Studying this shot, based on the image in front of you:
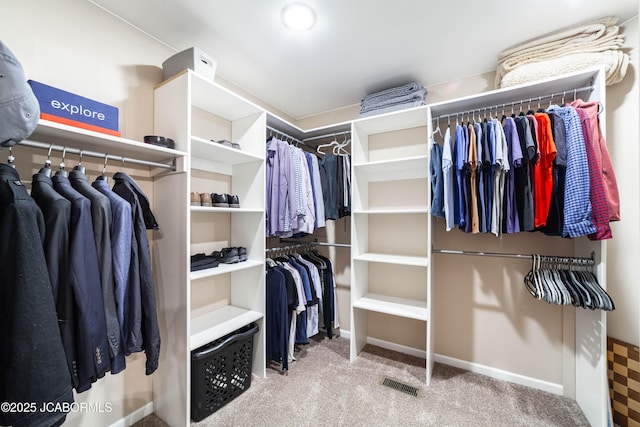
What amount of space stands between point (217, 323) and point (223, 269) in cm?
46

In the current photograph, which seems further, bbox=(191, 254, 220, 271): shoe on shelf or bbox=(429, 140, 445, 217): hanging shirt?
bbox=(429, 140, 445, 217): hanging shirt

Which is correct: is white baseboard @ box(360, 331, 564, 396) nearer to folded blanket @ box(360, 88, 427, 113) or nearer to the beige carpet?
the beige carpet

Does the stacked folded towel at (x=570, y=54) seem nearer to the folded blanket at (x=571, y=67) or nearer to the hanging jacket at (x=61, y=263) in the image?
the folded blanket at (x=571, y=67)

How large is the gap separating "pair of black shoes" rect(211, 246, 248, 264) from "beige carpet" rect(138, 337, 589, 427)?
95 cm

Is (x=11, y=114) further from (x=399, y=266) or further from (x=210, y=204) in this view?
(x=399, y=266)

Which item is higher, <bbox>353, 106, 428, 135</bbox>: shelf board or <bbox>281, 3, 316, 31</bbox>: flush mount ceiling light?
<bbox>281, 3, 316, 31</bbox>: flush mount ceiling light

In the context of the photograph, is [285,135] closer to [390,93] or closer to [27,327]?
[390,93]

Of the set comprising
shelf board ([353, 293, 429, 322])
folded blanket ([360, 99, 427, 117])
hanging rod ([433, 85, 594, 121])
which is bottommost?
shelf board ([353, 293, 429, 322])

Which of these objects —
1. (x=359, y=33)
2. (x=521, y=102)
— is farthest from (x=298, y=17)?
(x=521, y=102)

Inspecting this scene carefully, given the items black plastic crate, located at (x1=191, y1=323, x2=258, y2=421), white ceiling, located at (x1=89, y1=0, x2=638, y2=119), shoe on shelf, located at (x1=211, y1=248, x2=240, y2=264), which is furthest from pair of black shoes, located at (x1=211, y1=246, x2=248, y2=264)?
white ceiling, located at (x1=89, y1=0, x2=638, y2=119)

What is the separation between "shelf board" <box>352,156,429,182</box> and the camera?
2.06m

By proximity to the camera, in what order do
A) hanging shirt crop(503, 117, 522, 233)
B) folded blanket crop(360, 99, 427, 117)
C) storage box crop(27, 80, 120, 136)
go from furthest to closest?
folded blanket crop(360, 99, 427, 117) → hanging shirt crop(503, 117, 522, 233) → storage box crop(27, 80, 120, 136)

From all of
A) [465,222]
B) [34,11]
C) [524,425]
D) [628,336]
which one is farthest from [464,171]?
[34,11]
